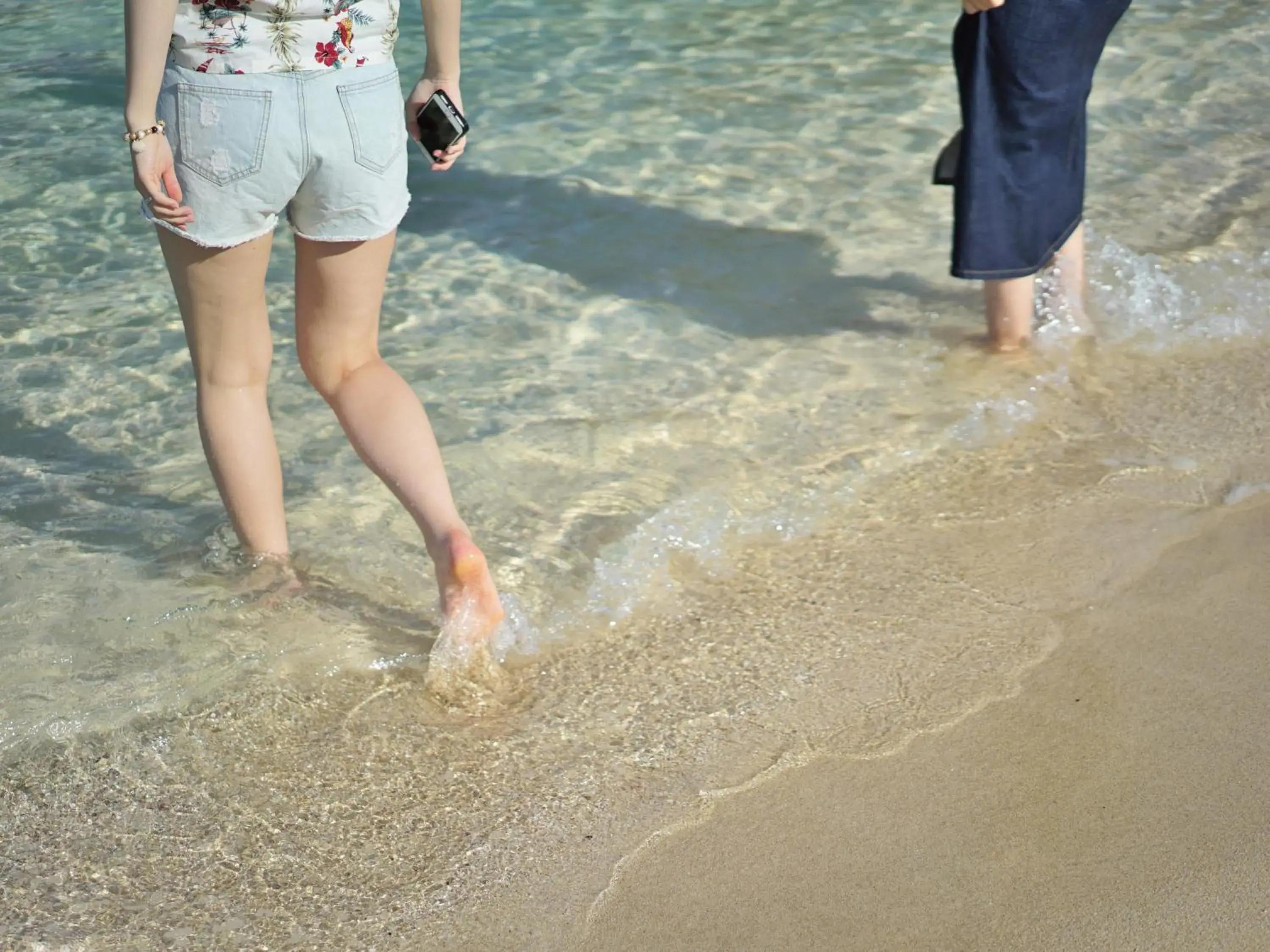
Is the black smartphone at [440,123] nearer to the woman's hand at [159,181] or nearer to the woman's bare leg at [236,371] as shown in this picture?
the woman's bare leg at [236,371]

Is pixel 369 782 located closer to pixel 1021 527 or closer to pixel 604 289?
pixel 1021 527

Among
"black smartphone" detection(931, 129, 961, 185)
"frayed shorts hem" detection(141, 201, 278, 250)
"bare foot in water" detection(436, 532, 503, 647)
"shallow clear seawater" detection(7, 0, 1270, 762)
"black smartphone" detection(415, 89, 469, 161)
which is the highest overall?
"black smartphone" detection(415, 89, 469, 161)

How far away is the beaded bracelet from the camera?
89.8 inches

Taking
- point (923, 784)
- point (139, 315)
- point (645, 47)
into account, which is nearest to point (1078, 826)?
point (923, 784)

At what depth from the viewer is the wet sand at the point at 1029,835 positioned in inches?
85.7

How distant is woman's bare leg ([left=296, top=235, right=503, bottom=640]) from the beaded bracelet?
42cm

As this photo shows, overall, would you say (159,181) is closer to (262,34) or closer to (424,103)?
(262,34)

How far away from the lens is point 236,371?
2748 mm

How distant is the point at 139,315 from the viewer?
4.66 meters

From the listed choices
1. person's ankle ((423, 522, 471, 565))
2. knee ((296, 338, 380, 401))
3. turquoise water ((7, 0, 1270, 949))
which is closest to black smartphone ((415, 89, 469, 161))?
knee ((296, 338, 380, 401))

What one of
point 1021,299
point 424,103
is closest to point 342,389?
point 424,103

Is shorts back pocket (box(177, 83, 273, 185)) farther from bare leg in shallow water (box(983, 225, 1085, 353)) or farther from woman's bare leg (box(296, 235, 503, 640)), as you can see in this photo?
bare leg in shallow water (box(983, 225, 1085, 353))

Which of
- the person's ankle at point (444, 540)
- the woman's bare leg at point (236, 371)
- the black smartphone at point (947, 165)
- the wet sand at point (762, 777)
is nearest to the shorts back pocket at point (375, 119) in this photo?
the woman's bare leg at point (236, 371)

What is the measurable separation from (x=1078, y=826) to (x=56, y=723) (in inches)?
73.3
